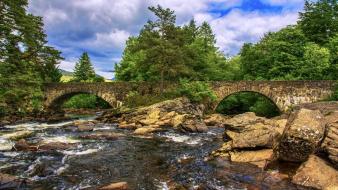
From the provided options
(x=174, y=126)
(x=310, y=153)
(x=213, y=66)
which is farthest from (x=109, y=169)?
(x=213, y=66)

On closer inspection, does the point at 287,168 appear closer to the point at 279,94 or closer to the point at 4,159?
the point at 4,159

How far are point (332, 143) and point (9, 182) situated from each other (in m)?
11.3

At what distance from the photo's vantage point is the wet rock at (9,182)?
998 centimetres

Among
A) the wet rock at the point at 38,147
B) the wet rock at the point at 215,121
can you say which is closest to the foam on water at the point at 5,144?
the wet rock at the point at 38,147

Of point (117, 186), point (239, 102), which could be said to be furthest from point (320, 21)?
point (117, 186)

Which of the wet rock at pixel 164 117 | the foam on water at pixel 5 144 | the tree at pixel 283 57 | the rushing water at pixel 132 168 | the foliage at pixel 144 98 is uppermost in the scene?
the tree at pixel 283 57

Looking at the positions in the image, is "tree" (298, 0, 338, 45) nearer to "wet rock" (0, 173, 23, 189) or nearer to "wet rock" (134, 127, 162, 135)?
"wet rock" (134, 127, 162, 135)

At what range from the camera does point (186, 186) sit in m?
10.7

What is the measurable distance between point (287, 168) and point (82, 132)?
604 inches

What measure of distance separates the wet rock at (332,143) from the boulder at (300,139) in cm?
24

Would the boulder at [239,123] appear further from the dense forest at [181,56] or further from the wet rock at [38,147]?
the dense forest at [181,56]

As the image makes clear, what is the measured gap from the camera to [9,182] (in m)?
10.2

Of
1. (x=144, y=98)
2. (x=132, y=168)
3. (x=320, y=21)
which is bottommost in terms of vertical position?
(x=132, y=168)

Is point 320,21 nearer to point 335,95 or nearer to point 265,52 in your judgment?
point 265,52
